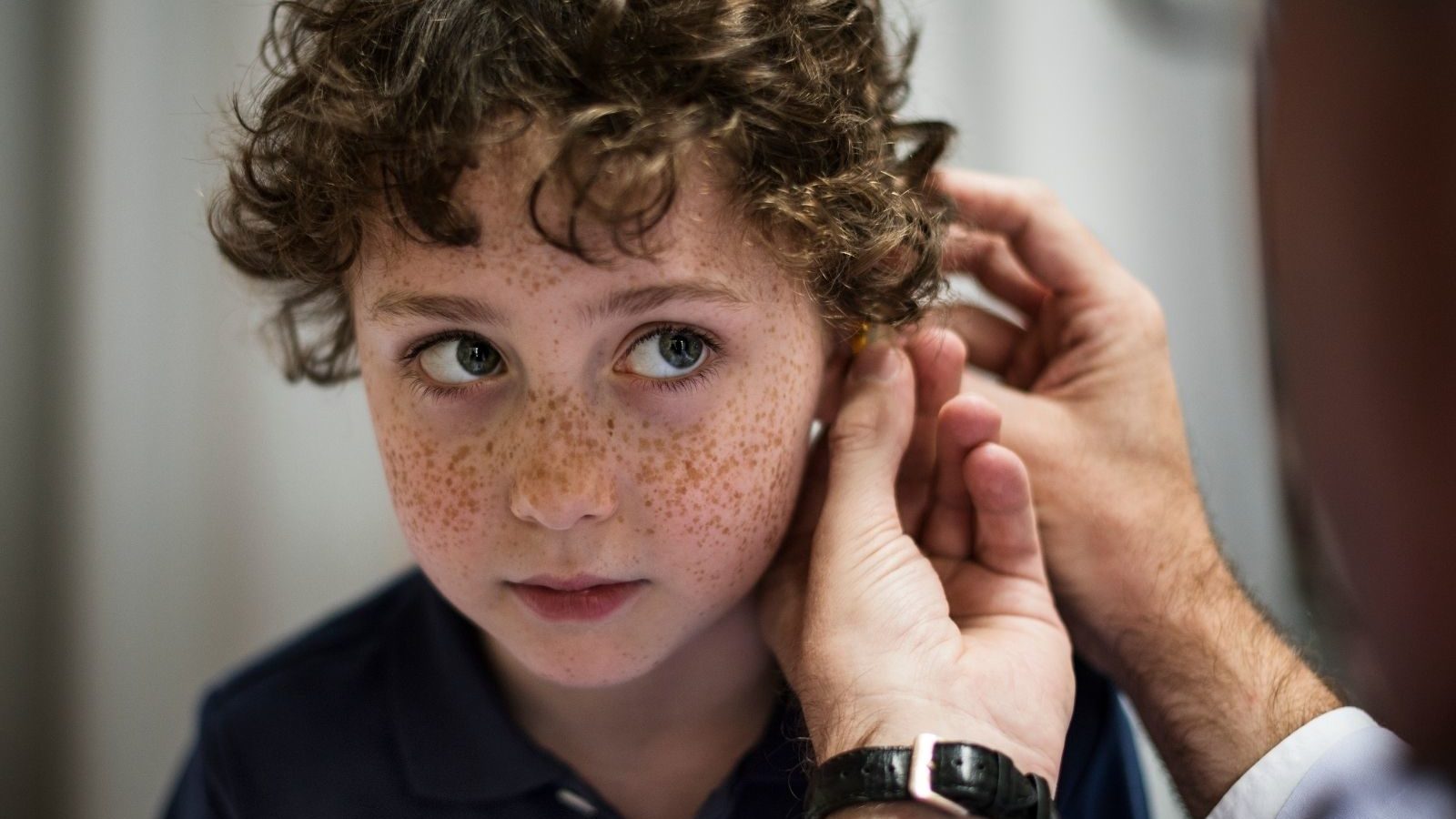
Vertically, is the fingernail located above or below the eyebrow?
below

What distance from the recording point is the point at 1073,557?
1.16m

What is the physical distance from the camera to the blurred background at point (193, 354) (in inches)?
63.7

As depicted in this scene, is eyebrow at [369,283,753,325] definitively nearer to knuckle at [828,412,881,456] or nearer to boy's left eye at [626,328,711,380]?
boy's left eye at [626,328,711,380]

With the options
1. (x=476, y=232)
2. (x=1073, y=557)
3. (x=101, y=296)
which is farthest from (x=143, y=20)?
(x=1073, y=557)

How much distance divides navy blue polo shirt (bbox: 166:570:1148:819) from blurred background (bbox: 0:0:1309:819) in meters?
0.52

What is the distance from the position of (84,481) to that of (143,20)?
2.08 feet

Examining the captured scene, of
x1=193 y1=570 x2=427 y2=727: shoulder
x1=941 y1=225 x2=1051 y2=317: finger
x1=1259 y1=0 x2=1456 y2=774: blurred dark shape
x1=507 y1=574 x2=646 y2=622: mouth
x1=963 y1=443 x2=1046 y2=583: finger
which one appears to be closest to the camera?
x1=1259 y1=0 x2=1456 y2=774: blurred dark shape

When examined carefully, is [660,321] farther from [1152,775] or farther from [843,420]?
[1152,775]

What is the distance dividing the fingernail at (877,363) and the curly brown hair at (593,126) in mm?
38

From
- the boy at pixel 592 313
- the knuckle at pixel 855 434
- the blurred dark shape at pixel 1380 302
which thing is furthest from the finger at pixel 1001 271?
the blurred dark shape at pixel 1380 302

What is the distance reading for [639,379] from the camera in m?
0.92

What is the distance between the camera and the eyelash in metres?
0.92

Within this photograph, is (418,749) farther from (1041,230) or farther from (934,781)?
(1041,230)

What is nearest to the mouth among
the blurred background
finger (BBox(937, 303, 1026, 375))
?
finger (BBox(937, 303, 1026, 375))
